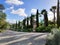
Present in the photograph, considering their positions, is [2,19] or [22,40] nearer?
[22,40]

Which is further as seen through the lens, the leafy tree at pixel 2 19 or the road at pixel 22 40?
the leafy tree at pixel 2 19

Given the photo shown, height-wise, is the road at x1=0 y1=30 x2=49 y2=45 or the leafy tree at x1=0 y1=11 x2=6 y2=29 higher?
the leafy tree at x1=0 y1=11 x2=6 y2=29

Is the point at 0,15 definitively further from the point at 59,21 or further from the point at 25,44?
the point at 25,44

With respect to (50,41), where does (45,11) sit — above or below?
above

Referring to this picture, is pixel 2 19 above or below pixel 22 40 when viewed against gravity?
above

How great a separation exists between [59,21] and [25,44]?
30.4 feet

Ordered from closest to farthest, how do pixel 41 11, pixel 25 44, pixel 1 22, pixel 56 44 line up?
pixel 56 44 → pixel 25 44 → pixel 1 22 → pixel 41 11

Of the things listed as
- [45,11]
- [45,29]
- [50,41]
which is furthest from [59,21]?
[45,11]

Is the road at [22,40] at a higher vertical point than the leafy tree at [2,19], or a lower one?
lower

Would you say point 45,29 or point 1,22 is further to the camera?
point 1,22

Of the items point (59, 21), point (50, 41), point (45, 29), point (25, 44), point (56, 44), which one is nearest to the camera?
point (56, 44)

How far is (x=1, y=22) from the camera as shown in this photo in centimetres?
6950

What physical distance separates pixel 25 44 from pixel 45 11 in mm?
52653

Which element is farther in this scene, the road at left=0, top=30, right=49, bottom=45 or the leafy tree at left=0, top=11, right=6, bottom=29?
the leafy tree at left=0, top=11, right=6, bottom=29
